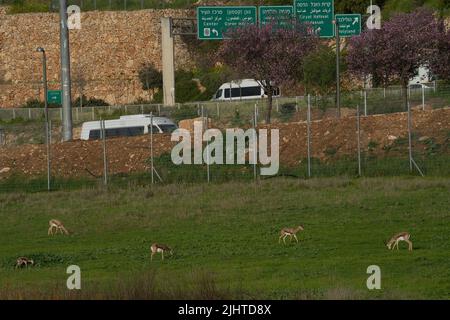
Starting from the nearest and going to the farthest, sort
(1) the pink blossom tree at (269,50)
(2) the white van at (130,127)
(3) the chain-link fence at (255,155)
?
(3) the chain-link fence at (255,155) < (2) the white van at (130,127) < (1) the pink blossom tree at (269,50)

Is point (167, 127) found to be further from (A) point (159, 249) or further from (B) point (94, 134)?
(A) point (159, 249)

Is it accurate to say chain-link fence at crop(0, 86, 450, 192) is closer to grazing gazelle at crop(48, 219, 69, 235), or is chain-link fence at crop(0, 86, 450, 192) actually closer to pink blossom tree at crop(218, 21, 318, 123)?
grazing gazelle at crop(48, 219, 69, 235)

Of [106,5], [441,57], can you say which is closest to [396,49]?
[441,57]

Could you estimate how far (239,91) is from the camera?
5953 centimetres

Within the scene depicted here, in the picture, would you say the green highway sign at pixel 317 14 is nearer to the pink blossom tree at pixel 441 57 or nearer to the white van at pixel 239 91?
the pink blossom tree at pixel 441 57

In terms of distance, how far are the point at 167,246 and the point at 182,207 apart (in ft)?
18.0

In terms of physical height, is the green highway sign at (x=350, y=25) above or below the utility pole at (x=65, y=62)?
above

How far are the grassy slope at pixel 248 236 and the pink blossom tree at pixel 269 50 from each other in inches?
847

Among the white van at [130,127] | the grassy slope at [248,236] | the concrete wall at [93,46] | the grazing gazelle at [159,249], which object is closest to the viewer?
the grassy slope at [248,236]

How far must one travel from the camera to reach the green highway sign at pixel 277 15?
2060 inches

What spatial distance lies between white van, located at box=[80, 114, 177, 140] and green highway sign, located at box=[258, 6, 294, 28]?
13986 mm

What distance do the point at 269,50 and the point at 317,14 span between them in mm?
3166

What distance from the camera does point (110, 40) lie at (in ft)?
252

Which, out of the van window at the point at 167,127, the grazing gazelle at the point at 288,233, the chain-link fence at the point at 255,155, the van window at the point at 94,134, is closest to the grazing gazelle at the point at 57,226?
the grazing gazelle at the point at 288,233
